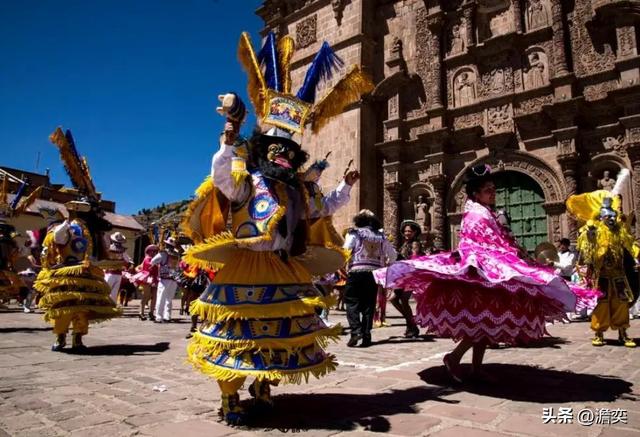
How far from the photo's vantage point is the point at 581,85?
13992mm

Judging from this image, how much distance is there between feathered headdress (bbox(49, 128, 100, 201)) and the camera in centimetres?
602

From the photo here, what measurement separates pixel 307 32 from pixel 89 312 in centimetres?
1772

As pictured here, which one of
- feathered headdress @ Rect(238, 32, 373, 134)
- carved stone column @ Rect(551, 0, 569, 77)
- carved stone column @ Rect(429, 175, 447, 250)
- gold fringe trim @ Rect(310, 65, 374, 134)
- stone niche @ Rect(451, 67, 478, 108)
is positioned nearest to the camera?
feathered headdress @ Rect(238, 32, 373, 134)

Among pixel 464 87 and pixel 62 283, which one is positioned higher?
pixel 464 87

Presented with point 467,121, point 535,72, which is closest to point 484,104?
point 467,121

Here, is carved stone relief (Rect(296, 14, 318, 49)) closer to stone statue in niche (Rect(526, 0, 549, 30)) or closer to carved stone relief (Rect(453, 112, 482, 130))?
carved stone relief (Rect(453, 112, 482, 130))

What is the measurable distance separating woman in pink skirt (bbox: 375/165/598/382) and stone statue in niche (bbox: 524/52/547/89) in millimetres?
13030

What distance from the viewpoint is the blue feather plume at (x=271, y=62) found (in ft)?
11.8

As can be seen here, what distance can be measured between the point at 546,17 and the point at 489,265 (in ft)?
49.7

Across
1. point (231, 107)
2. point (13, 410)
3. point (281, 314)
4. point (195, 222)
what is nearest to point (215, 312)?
point (281, 314)

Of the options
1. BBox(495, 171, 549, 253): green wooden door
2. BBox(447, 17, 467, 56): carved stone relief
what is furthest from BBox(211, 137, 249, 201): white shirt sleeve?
BBox(447, 17, 467, 56): carved stone relief

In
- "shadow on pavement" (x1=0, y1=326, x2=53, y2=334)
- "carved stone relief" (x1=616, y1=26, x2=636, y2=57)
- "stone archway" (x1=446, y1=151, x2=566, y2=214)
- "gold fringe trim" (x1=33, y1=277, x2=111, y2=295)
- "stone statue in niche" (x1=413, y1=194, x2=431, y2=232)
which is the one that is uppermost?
"carved stone relief" (x1=616, y1=26, x2=636, y2=57)

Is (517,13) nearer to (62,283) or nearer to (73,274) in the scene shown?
(73,274)

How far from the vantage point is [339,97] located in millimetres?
3904
